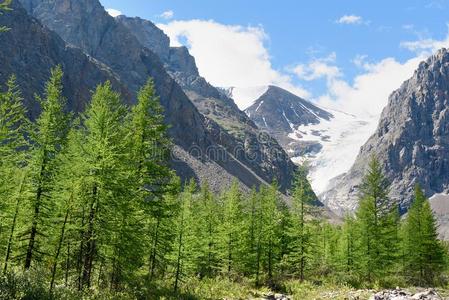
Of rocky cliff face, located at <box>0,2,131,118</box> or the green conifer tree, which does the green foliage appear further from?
rocky cliff face, located at <box>0,2,131,118</box>

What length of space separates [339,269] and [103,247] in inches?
1336

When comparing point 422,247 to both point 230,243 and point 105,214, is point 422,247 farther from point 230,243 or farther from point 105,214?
point 105,214

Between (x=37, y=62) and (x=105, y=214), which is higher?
(x=37, y=62)

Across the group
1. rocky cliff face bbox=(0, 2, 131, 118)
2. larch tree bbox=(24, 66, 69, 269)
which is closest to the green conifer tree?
larch tree bbox=(24, 66, 69, 269)

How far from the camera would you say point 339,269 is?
4975cm

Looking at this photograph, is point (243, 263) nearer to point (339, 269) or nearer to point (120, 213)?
point (339, 269)

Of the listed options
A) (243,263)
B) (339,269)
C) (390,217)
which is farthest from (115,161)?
(339,269)

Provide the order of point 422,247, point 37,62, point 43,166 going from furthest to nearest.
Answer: point 37,62 < point 422,247 < point 43,166

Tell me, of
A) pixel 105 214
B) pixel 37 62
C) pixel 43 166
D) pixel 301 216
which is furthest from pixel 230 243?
pixel 37 62

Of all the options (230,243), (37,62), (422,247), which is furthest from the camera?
(37,62)

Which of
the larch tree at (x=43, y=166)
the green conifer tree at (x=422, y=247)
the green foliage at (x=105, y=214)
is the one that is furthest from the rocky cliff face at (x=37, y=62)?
the larch tree at (x=43, y=166)

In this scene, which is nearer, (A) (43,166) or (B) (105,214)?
(B) (105,214)

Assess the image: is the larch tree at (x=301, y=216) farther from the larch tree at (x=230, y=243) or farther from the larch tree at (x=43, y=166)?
the larch tree at (x=43, y=166)

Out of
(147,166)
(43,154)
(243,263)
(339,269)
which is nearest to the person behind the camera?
(43,154)
